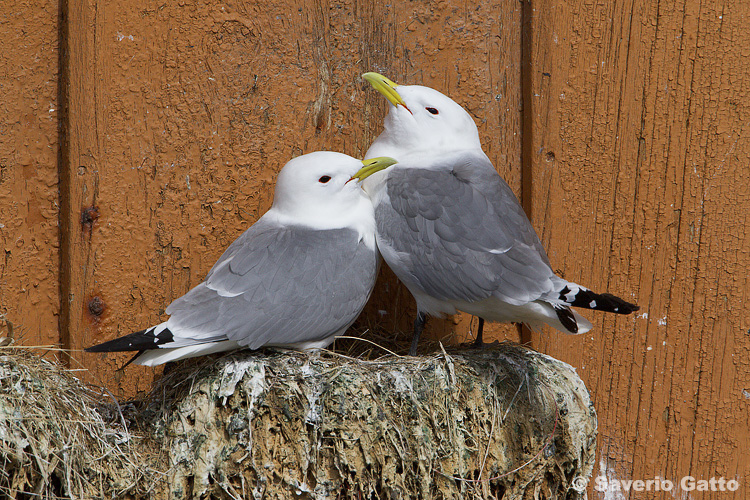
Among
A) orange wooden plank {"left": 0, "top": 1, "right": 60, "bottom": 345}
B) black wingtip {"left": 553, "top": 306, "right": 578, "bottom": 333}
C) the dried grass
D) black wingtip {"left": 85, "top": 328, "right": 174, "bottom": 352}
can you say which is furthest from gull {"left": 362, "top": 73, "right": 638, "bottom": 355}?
orange wooden plank {"left": 0, "top": 1, "right": 60, "bottom": 345}

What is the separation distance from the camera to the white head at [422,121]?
213cm

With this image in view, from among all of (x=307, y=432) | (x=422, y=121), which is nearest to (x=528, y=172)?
(x=422, y=121)

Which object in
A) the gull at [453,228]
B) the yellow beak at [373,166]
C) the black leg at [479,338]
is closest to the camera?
the gull at [453,228]

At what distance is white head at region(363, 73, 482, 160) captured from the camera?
7.00ft

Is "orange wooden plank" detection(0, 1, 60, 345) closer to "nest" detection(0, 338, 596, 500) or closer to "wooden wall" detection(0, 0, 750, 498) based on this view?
"wooden wall" detection(0, 0, 750, 498)

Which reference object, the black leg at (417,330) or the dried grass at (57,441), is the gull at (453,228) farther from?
the dried grass at (57,441)

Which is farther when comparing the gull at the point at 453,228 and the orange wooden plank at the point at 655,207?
the orange wooden plank at the point at 655,207

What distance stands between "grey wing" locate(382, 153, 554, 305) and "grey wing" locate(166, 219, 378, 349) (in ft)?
0.46

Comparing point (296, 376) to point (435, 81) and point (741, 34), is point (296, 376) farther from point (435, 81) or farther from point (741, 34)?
point (741, 34)

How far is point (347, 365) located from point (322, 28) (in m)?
1.13

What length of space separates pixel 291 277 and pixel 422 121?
66 centimetres

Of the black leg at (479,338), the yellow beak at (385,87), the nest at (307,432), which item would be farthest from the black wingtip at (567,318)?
the yellow beak at (385,87)

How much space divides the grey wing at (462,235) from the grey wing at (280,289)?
0.14 meters

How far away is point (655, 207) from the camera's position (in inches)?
87.0
